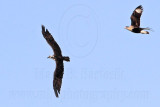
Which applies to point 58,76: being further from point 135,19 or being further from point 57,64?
point 135,19

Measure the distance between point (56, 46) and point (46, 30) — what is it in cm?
126

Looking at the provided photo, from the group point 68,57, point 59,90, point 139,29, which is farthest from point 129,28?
point 59,90

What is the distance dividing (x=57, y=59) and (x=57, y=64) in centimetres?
30

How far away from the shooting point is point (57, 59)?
1978 cm

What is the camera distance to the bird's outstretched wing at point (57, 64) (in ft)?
64.5

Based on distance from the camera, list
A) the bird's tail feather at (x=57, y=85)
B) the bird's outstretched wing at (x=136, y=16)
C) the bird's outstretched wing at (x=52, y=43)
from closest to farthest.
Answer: the bird's outstretched wing at (x=52, y=43) → the bird's tail feather at (x=57, y=85) → the bird's outstretched wing at (x=136, y=16)

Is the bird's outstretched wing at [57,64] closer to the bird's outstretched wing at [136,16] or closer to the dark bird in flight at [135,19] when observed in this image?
the dark bird in flight at [135,19]

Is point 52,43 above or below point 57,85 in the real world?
above

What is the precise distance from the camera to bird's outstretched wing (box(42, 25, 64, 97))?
774 inches

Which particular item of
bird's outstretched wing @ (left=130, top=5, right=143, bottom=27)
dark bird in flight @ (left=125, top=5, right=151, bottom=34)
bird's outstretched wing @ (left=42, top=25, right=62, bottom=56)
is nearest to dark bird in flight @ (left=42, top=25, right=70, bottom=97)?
bird's outstretched wing @ (left=42, top=25, right=62, bottom=56)

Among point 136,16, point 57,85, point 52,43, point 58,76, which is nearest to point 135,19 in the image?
point 136,16

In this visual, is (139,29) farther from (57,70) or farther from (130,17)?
(57,70)

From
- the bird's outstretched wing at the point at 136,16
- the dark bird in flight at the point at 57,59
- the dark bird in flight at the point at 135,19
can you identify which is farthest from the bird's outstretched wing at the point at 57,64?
the bird's outstretched wing at the point at 136,16

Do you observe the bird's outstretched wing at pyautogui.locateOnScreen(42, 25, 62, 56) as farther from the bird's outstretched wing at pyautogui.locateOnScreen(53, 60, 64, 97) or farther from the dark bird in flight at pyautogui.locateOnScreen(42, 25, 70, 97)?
the bird's outstretched wing at pyautogui.locateOnScreen(53, 60, 64, 97)
